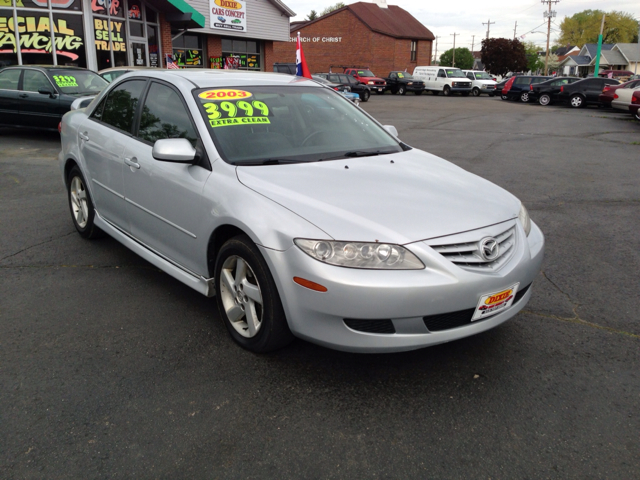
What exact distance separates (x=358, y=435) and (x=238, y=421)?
1.93 feet

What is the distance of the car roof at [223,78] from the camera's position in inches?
159

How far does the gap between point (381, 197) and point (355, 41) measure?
2078 inches

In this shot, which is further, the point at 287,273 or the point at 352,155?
the point at 352,155

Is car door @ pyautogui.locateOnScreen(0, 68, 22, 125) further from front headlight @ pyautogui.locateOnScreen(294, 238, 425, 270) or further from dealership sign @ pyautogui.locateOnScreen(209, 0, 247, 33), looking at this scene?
dealership sign @ pyautogui.locateOnScreen(209, 0, 247, 33)

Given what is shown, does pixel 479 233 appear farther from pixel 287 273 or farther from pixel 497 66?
pixel 497 66

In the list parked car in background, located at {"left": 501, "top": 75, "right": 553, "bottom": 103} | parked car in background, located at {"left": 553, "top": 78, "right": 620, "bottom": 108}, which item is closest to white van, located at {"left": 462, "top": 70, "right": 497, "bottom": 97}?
parked car in background, located at {"left": 501, "top": 75, "right": 553, "bottom": 103}

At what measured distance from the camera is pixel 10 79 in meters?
12.7

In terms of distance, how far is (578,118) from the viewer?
2095 centimetres

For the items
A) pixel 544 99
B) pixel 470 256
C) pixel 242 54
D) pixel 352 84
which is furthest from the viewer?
pixel 352 84

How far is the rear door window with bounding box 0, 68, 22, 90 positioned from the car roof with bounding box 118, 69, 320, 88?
9661 millimetres

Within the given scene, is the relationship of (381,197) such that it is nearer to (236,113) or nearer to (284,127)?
(284,127)

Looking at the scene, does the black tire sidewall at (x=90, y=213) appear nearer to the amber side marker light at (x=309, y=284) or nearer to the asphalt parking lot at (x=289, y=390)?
the asphalt parking lot at (x=289, y=390)

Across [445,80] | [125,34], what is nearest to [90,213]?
[125,34]

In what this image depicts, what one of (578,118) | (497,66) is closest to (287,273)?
(578,118)
